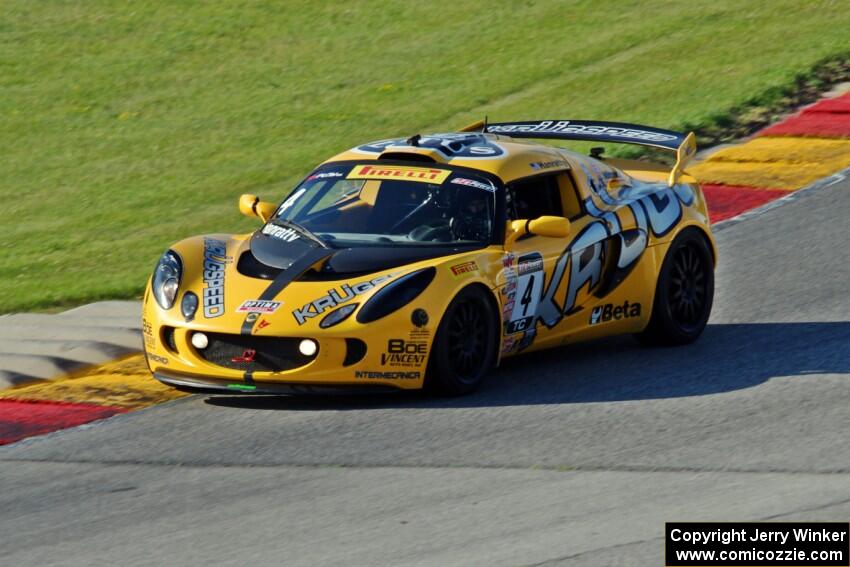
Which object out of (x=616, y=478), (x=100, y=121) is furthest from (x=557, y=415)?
(x=100, y=121)

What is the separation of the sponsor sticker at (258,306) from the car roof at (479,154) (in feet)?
4.88

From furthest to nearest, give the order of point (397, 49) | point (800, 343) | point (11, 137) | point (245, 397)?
point (397, 49), point (11, 137), point (800, 343), point (245, 397)

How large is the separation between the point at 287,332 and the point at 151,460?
3.18ft

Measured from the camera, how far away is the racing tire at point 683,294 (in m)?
9.56

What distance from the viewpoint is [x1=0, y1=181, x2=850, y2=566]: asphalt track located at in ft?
19.9

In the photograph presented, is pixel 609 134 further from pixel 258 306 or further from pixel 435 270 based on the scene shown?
pixel 258 306

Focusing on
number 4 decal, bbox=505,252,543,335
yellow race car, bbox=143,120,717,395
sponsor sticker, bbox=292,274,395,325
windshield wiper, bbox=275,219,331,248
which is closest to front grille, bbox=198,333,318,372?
yellow race car, bbox=143,120,717,395

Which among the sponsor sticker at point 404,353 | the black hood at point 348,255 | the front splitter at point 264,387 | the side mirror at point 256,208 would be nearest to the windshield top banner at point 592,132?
the side mirror at point 256,208

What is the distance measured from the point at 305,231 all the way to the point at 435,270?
1.04 metres

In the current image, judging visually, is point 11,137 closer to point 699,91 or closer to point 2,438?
point 699,91

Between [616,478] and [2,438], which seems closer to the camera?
[616,478]


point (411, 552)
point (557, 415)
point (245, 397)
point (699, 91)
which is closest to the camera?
point (411, 552)

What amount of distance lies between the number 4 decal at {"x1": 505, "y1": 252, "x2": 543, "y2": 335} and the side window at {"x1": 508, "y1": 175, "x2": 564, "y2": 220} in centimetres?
34

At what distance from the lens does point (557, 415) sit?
8047 mm
